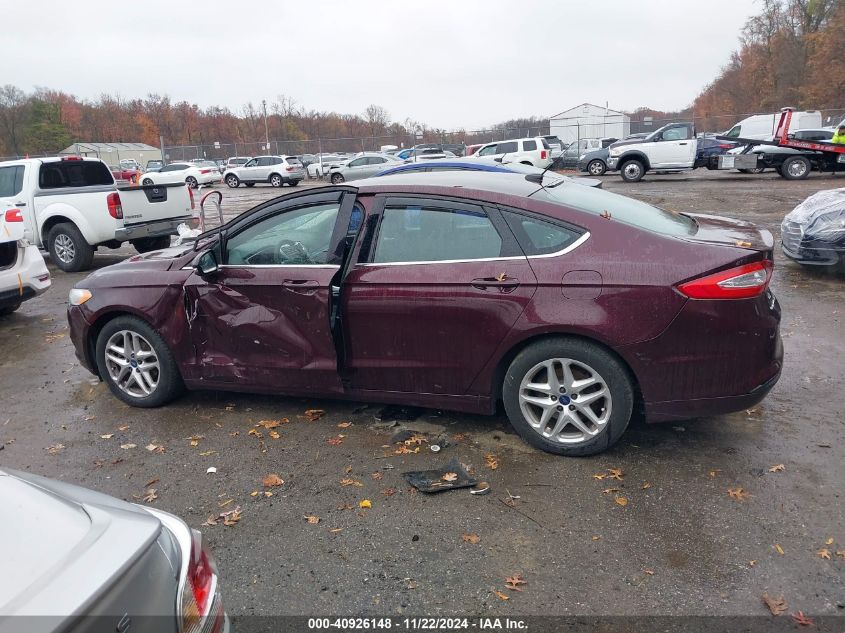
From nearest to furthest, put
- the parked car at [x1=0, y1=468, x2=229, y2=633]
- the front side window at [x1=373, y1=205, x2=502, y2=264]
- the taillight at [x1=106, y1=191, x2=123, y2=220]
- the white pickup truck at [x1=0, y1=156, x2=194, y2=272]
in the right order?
the parked car at [x1=0, y1=468, x2=229, y2=633] < the front side window at [x1=373, y1=205, x2=502, y2=264] < the taillight at [x1=106, y1=191, x2=123, y2=220] < the white pickup truck at [x1=0, y1=156, x2=194, y2=272]

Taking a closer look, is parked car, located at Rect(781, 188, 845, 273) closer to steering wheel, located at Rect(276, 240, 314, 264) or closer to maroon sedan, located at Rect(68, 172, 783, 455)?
maroon sedan, located at Rect(68, 172, 783, 455)

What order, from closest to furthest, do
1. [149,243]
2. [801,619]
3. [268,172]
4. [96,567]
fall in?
[96,567] < [801,619] < [149,243] < [268,172]

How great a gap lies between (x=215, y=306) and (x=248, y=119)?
86076 millimetres

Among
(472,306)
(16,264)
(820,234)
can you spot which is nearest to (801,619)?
(472,306)

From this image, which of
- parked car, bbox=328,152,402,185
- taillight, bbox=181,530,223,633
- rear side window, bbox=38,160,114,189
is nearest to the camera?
taillight, bbox=181,530,223,633

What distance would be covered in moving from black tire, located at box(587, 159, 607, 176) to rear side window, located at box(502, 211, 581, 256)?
26397 mm

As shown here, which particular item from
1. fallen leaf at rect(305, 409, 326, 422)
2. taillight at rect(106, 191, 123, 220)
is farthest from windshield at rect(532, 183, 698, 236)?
taillight at rect(106, 191, 123, 220)

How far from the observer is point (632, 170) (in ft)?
81.9

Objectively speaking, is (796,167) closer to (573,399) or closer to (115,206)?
(115,206)

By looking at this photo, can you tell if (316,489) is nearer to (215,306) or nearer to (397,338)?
(397,338)

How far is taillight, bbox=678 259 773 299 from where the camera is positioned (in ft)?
11.5

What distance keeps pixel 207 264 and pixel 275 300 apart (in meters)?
0.57

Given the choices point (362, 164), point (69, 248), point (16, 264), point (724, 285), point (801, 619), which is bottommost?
point (801, 619)

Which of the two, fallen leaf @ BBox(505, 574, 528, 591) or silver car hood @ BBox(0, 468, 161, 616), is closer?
silver car hood @ BBox(0, 468, 161, 616)
